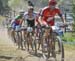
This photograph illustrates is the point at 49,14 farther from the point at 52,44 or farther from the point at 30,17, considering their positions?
the point at 30,17

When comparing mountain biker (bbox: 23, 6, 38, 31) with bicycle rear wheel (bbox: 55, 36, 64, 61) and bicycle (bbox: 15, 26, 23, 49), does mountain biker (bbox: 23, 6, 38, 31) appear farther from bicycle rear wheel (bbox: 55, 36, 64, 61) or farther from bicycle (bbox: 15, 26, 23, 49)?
bicycle rear wheel (bbox: 55, 36, 64, 61)

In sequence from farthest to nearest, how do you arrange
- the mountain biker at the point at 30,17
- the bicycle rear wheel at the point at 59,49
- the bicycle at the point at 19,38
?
the bicycle at the point at 19,38, the mountain biker at the point at 30,17, the bicycle rear wheel at the point at 59,49

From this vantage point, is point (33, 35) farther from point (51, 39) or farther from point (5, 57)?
point (51, 39)

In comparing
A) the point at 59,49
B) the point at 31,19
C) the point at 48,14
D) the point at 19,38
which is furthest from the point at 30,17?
the point at 59,49

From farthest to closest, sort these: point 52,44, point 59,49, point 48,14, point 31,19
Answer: point 31,19 < point 48,14 < point 52,44 < point 59,49

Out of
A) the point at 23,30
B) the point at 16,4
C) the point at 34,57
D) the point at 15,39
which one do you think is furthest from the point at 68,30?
the point at 16,4

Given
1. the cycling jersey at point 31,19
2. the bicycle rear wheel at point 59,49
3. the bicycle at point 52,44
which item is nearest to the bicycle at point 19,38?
the cycling jersey at point 31,19

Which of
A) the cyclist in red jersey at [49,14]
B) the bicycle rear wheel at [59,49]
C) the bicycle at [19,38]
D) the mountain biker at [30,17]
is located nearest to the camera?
the bicycle rear wheel at [59,49]

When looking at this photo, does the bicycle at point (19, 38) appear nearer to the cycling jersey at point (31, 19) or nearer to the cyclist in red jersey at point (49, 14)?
the cycling jersey at point (31, 19)

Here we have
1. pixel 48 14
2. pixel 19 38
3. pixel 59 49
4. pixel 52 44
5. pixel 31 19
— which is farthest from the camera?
pixel 19 38

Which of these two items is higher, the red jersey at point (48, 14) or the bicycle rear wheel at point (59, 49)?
the red jersey at point (48, 14)

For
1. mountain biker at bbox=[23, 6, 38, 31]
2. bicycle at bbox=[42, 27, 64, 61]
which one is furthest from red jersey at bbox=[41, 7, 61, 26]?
mountain biker at bbox=[23, 6, 38, 31]

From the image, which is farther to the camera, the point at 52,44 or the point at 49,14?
the point at 49,14

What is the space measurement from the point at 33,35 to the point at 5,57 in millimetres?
1603
